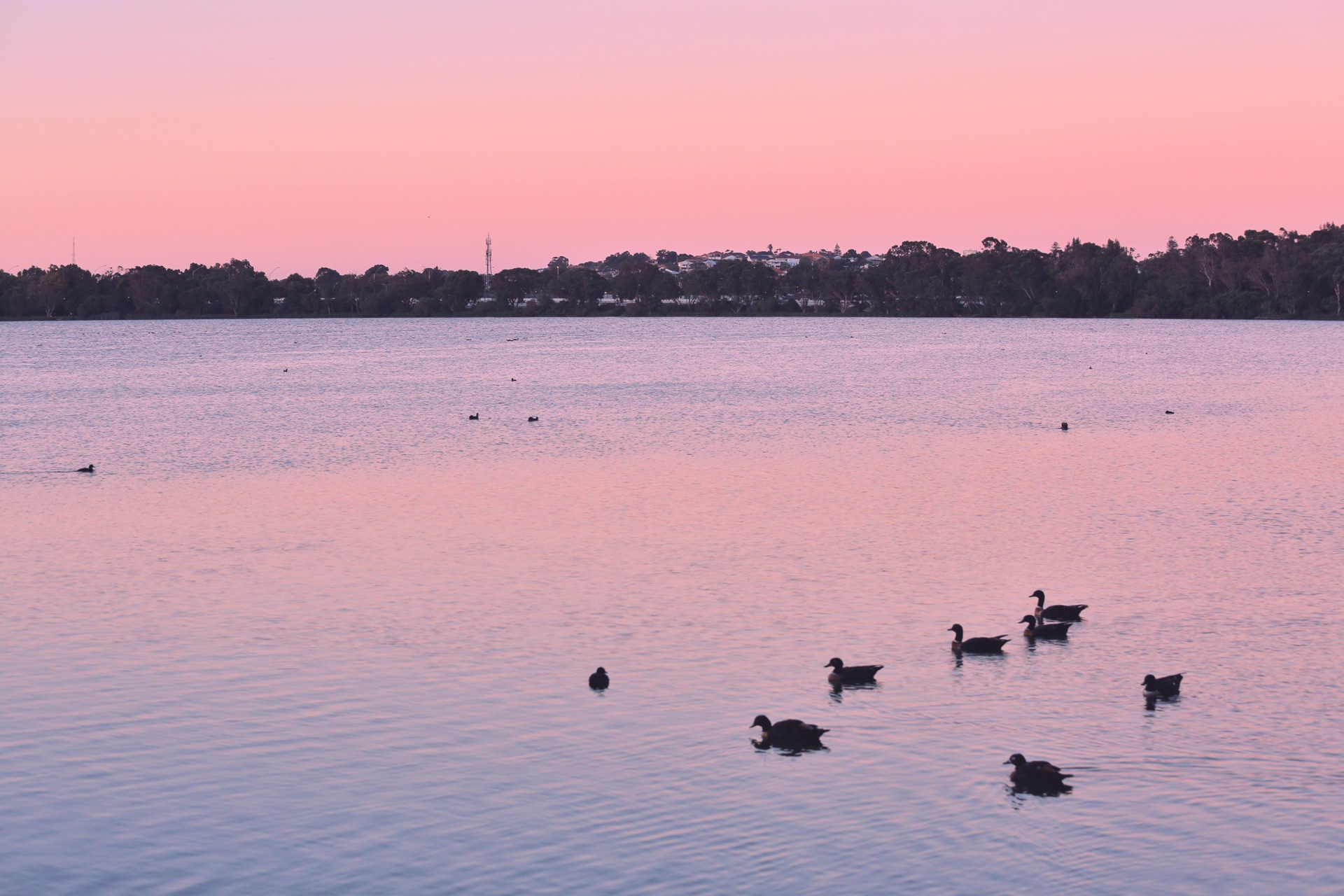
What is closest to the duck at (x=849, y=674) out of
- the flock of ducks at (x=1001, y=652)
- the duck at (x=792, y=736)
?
the flock of ducks at (x=1001, y=652)

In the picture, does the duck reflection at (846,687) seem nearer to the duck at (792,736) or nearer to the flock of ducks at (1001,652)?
the flock of ducks at (1001,652)

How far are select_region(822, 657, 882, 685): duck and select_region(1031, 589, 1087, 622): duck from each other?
5.01 meters

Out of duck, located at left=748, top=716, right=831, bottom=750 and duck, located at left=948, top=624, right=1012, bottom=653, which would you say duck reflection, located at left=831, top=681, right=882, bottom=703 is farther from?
duck, located at left=948, top=624, right=1012, bottom=653

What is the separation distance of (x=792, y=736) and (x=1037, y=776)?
3017 millimetres

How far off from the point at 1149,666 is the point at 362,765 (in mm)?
11591

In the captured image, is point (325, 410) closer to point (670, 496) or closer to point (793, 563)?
point (670, 496)

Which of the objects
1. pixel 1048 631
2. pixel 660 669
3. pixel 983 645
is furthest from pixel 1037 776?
pixel 1048 631

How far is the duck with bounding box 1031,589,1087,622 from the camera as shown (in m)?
23.8

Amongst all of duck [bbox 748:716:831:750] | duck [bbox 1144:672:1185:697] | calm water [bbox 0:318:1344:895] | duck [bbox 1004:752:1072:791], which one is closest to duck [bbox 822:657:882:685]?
A: calm water [bbox 0:318:1344:895]

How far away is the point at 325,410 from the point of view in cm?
7438

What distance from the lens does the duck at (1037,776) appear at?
16.0 meters

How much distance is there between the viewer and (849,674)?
1991cm

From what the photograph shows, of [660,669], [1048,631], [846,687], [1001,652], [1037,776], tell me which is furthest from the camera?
[1048,631]

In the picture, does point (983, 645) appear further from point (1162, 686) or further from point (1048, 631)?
point (1162, 686)
